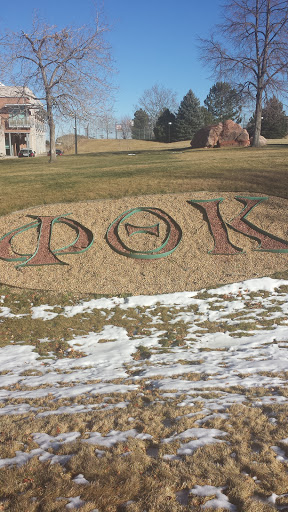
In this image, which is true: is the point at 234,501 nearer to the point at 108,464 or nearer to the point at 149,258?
the point at 108,464

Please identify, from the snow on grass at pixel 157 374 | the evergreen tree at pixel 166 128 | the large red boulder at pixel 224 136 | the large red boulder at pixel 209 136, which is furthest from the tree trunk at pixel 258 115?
the evergreen tree at pixel 166 128

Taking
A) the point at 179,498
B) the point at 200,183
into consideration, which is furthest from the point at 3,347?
the point at 200,183

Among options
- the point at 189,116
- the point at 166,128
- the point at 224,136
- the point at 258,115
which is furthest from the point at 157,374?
the point at 166,128

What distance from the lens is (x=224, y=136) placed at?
92.1 feet

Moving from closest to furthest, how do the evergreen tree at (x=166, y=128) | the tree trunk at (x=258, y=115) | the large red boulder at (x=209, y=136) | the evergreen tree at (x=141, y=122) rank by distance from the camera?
the tree trunk at (x=258, y=115)
the large red boulder at (x=209, y=136)
the evergreen tree at (x=166, y=128)
the evergreen tree at (x=141, y=122)

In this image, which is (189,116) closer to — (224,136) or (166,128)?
(166,128)

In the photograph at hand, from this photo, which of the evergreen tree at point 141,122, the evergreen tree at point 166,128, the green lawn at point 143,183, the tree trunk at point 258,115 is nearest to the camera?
the green lawn at point 143,183

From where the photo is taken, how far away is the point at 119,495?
2488mm

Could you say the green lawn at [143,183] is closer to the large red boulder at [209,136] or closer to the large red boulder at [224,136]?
the large red boulder at [224,136]

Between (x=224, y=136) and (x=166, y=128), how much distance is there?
31.1m

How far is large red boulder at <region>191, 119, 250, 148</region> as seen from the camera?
27.7 meters

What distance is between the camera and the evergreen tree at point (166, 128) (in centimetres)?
5649

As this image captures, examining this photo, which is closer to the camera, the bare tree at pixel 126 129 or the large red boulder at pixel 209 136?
the large red boulder at pixel 209 136

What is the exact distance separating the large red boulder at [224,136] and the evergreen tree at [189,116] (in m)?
26.5
